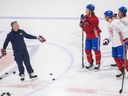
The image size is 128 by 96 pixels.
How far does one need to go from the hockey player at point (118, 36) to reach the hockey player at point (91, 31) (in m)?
0.37

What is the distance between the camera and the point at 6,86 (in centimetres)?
512

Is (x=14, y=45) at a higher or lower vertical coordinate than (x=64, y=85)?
higher

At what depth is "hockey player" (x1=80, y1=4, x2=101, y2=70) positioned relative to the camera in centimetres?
539

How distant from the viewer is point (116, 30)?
497cm

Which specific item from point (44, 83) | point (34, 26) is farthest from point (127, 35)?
point (34, 26)

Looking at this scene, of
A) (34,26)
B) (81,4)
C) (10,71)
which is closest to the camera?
(10,71)

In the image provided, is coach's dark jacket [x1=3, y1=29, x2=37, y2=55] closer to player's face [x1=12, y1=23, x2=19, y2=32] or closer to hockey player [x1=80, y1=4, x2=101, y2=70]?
player's face [x1=12, y1=23, x2=19, y2=32]

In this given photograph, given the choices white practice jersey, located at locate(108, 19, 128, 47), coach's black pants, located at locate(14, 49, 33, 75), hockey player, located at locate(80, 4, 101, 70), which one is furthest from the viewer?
hockey player, located at locate(80, 4, 101, 70)

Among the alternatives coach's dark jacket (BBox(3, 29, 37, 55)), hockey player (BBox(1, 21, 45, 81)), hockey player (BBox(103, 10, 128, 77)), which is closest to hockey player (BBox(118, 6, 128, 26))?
hockey player (BBox(103, 10, 128, 77))

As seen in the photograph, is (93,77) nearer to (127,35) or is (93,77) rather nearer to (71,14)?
(127,35)

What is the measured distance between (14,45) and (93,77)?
118 centimetres

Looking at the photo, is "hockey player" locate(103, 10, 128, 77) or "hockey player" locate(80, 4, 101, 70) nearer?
"hockey player" locate(103, 10, 128, 77)

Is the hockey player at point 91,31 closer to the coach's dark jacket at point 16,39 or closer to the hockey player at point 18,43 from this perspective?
the hockey player at point 18,43

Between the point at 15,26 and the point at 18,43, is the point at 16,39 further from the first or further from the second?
the point at 15,26
